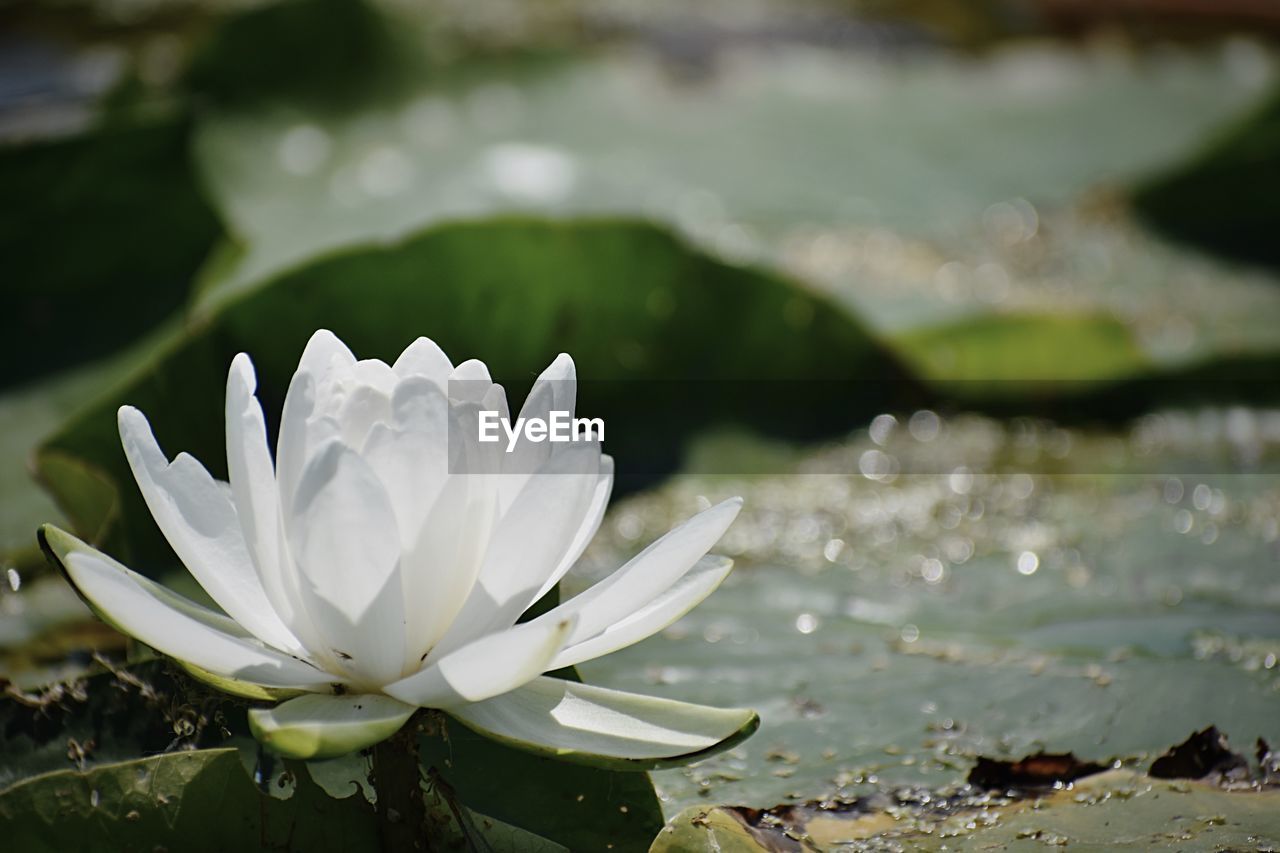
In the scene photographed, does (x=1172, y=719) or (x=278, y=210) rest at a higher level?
(x=278, y=210)

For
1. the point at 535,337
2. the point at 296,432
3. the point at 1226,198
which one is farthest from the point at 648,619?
the point at 1226,198

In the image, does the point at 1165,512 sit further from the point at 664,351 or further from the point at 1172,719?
the point at 664,351

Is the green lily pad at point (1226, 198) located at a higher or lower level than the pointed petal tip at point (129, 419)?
higher

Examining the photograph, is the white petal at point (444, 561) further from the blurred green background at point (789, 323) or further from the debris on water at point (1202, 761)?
the debris on water at point (1202, 761)

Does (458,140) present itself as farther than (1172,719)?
Yes

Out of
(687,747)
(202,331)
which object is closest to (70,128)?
(202,331)

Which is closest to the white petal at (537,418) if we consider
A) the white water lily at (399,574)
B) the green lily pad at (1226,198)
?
the white water lily at (399,574)

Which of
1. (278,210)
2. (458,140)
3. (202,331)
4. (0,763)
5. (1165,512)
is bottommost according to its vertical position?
(0,763)

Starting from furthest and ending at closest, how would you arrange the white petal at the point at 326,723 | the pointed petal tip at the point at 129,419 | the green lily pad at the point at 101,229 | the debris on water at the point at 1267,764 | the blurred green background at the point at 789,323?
the green lily pad at the point at 101,229 < the blurred green background at the point at 789,323 < the debris on water at the point at 1267,764 < the pointed petal tip at the point at 129,419 < the white petal at the point at 326,723
